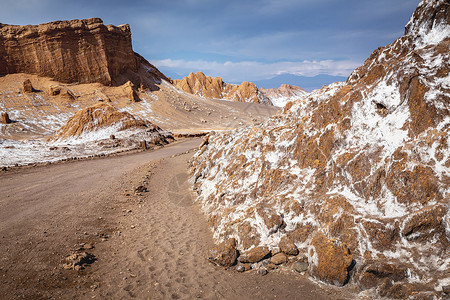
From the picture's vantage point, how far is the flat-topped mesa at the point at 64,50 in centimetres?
3850

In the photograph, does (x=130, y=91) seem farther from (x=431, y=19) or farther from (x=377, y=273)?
(x=377, y=273)

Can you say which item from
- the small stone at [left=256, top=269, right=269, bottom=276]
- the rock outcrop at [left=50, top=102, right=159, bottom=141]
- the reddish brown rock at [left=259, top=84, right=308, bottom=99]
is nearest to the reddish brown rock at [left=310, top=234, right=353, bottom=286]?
the small stone at [left=256, top=269, right=269, bottom=276]

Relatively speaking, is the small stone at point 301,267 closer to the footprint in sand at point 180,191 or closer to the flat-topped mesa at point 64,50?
the footprint in sand at point 180,191

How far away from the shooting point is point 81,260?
5215 millimetres

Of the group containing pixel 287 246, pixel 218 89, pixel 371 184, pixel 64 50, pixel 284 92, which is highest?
pixel 284 92

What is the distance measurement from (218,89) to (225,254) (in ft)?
345

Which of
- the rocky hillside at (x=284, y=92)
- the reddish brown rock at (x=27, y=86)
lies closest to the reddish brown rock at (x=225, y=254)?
the reddish brown rock at (x=27, y=86)

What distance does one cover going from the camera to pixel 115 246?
240 inches

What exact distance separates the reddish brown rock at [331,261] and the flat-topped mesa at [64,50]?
48576 mm

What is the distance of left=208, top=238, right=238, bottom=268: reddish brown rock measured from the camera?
199 inches

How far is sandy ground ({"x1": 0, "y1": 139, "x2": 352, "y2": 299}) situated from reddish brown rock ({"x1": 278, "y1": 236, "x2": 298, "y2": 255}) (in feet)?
1.42

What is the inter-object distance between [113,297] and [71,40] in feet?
158

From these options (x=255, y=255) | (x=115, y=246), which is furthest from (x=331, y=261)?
(x=115, y=246)

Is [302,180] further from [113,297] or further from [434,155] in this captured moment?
[113,297]
